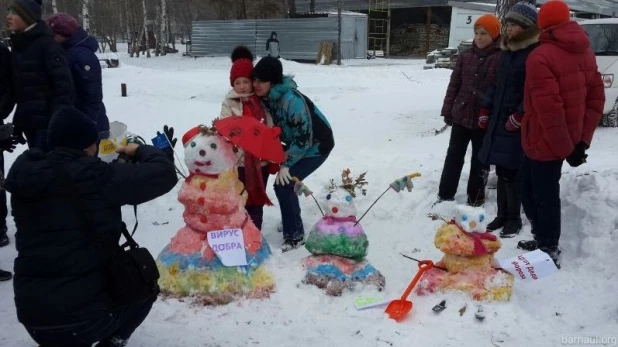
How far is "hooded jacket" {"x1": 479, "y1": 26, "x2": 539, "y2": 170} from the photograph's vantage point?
435 cm

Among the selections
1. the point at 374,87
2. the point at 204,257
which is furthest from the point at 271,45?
the point at 204,257

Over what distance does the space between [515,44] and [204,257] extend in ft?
9.76

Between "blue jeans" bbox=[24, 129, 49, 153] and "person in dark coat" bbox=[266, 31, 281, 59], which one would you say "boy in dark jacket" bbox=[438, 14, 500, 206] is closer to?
"blue jeans" bbox=[24, 129, 49, 153]

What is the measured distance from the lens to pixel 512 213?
4.70 metres

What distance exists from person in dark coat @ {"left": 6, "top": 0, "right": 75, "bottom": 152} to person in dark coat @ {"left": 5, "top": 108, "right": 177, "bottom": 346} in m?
2.10

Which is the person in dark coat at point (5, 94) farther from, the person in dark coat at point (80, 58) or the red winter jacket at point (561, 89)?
the red winter jacket at point (561, 89)

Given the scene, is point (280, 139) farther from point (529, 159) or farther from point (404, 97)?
point (404, 97)

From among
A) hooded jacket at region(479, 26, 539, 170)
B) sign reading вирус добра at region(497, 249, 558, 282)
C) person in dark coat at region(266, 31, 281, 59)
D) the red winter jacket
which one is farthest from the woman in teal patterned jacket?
person in dark coat at region(266, 31, 281, 59)

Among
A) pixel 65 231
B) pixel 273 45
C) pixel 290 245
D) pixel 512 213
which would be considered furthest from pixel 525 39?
pixel 273 45

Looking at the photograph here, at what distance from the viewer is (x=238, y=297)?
12.3ft

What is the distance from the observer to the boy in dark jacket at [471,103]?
15.8 feet

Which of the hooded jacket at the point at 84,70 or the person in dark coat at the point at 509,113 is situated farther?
the hooded jacket at the point at 84,70

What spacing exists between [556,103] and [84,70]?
3.93 m

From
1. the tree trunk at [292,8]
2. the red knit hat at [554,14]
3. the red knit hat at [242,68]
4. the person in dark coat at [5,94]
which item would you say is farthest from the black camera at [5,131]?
the tree trunk at [292,8]
